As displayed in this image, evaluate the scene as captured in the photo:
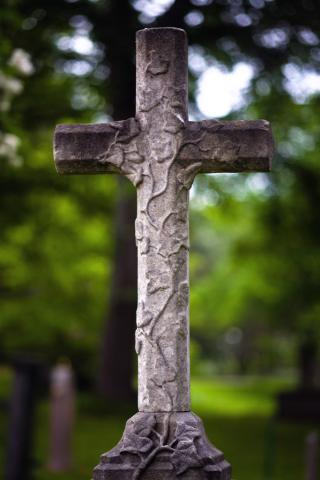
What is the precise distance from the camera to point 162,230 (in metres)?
5.37

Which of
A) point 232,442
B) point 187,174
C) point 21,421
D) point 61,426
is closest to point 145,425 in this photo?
point 187,174

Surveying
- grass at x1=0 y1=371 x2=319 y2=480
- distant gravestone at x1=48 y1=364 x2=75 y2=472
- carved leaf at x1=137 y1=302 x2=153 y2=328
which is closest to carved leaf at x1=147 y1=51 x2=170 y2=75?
carved leaf at x1=137 y1=302 x2=153 y2=328

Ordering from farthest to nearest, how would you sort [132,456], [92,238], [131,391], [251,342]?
[251,342] < [92,238] < [131,391] < [132,456]

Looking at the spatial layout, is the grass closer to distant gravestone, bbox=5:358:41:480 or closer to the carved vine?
distant gravestone, bbox=5:358:41:480

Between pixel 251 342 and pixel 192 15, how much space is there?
138 ft

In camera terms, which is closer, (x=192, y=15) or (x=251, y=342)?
(x=192, y=15)

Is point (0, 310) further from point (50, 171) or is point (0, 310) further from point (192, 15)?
point (192, 15)

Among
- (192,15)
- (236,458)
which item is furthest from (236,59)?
(236,458)

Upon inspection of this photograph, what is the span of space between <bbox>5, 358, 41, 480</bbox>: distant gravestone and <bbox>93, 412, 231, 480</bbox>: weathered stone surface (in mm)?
6276

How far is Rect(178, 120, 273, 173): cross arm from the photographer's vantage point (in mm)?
5398

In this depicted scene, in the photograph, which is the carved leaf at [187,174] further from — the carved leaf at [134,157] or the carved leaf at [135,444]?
the carved leaf at [135,444]

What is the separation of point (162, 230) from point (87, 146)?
667 mm

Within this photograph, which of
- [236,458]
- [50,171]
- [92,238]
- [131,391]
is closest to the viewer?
[236,458]

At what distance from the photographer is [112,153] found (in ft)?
18.2
